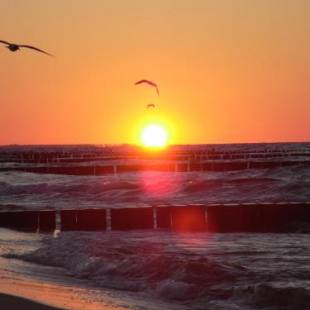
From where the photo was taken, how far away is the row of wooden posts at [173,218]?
61.8 ft

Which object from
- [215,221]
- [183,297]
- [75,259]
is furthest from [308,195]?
[183,297]

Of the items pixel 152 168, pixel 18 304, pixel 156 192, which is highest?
pixel 152 168

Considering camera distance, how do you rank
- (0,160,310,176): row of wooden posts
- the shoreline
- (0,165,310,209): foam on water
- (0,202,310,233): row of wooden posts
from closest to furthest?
the shoreline < (0,202,310,233): row of wooden posts < (0,165,310,209): foam on water < (0,160,310,176): row of wooden posts

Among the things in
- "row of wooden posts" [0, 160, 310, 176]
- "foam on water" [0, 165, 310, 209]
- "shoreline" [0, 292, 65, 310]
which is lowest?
"foam on water" [0, 165, 310, 209]

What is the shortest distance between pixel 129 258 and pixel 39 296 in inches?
166

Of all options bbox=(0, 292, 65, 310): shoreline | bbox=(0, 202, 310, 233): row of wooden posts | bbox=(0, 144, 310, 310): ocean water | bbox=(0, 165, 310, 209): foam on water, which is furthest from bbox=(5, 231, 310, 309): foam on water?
bbox=(0, 165, 310, 209): foam on water

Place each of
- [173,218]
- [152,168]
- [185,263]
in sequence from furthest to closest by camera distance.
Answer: [152,168] → [173,218] → [185,263]

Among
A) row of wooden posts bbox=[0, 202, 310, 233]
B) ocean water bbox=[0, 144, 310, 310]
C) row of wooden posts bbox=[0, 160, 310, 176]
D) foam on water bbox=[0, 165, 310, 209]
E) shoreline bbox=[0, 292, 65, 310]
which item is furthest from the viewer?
row of wooden posts bbox=[0, 160, 310, 176]

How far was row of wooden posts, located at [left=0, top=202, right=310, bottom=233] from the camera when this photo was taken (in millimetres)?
18828

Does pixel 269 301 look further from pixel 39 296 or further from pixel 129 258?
pixel 129 258

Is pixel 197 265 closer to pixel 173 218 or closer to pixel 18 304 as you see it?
pixel 18 304

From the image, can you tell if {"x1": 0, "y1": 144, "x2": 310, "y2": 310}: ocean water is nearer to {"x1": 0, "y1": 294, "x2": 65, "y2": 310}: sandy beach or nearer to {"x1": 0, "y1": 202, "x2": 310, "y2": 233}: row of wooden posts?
{"x1": 0, "y1": 202, "x2": 310, "y2": 233}: row of wooden posts

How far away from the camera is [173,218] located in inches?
760

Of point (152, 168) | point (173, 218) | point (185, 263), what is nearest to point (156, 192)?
point (173, 218)
